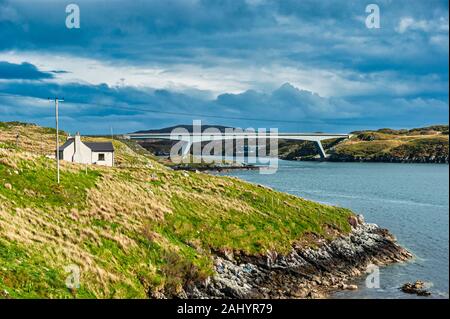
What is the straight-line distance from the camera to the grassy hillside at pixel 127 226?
25781 millimetres

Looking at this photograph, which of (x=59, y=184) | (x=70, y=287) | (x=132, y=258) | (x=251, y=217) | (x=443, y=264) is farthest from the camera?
(x=251, y=217)

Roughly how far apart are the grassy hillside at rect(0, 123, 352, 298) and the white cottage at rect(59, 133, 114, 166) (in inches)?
321

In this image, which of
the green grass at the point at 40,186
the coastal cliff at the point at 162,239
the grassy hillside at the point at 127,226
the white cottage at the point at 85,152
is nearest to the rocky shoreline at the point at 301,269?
the coastal cliff at the point at 162,239

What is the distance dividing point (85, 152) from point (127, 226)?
86.7 ft

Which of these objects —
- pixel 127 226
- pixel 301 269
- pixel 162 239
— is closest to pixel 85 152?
pixel 127 226

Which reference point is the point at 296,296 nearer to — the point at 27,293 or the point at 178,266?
the point at 178,266

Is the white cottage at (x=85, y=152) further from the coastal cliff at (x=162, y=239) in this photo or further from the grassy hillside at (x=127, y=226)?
the coastal cliff at (x=162, y=239)

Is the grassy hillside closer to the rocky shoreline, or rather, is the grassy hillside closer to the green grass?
the green grass

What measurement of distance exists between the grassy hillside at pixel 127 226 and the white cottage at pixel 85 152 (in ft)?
26.8

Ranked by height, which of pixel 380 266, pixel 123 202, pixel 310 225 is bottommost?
pixel 380 266

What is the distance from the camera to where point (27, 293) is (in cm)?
2144

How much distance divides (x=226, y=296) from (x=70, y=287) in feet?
36.2

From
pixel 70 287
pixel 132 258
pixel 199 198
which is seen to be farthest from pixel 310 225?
pixel 70 287

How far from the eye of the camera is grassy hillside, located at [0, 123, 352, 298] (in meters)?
25.8
